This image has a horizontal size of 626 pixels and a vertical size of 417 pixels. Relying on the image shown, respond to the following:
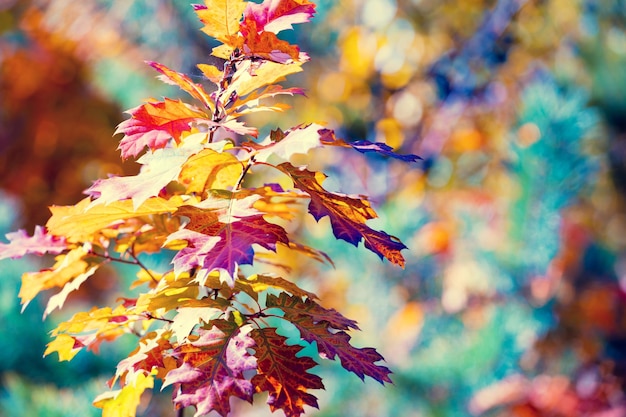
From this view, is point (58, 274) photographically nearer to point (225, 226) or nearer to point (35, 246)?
point (35, 246)

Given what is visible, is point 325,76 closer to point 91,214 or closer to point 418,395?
point 418,395

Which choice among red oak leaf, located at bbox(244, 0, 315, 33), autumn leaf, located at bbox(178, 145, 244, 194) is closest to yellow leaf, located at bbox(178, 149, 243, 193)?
autumn leaf, located at bbox(178, 145, 244, 194)

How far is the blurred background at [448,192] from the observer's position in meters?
1.29

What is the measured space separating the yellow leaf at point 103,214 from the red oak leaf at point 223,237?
0.14 ft

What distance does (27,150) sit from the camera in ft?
12.8

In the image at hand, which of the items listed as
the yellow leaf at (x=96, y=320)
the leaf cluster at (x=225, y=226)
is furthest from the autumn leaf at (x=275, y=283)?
the yellow leaf at (x=96, y=320)

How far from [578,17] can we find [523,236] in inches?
76.7

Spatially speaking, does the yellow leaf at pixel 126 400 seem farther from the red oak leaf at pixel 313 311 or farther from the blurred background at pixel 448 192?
the blurred background at pixel 448 192

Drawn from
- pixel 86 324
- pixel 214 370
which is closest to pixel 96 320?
pixel 86 324

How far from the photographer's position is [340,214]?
44 centimetres

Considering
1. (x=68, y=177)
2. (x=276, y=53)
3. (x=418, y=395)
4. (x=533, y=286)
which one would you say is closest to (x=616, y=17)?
(x=533, y=286)

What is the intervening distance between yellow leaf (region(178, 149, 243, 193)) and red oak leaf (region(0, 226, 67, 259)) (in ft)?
0.44

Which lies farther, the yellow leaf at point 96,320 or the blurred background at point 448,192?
the blurred background at point 448,192

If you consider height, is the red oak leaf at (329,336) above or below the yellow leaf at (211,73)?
below
